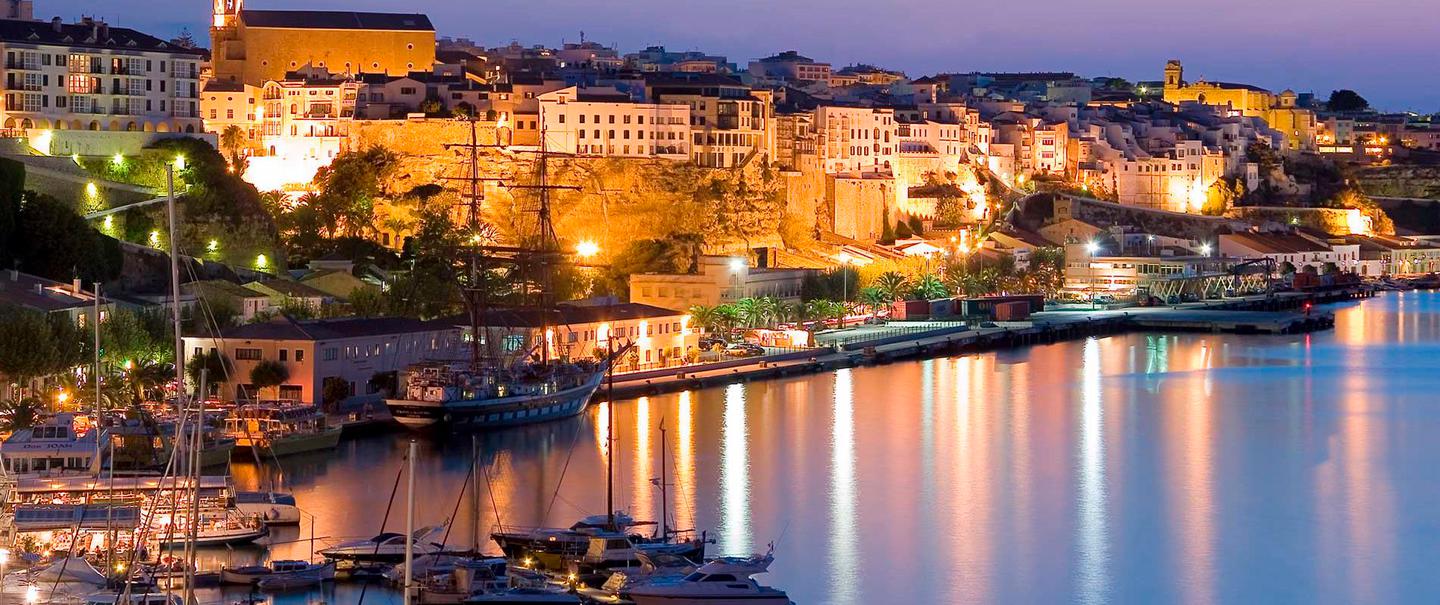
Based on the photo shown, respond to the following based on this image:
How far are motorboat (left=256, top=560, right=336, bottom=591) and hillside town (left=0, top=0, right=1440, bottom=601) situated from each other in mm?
1721

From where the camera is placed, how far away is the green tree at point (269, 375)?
2848 cm

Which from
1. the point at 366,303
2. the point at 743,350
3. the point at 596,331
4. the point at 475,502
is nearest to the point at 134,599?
the point at 475,502

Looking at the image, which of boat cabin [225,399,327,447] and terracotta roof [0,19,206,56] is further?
terracotta roof [0,19,206,56]

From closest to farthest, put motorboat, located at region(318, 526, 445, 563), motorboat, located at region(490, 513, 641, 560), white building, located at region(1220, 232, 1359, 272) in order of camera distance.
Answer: motorboat, located at region(318, 526, 445, 563) → motorboat, located at region(490, 513, 641, 560) → white building, located at region(1220, 232, 1359, 272)

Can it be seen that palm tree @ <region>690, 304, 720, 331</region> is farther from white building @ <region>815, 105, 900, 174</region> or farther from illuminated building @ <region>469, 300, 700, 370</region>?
white building @ <region>815, 105, 900, 174</region>

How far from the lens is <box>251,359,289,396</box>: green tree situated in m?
28.5

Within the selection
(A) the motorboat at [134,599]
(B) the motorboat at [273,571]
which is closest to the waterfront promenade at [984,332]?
(B) the motorboat at [273,571]

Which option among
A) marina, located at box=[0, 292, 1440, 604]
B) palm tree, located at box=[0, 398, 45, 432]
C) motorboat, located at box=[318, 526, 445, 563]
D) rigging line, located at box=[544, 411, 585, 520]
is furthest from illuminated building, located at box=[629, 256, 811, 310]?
motorboat, located at box=[318, 526, 445, 563]

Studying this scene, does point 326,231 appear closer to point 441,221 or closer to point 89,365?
point 441,221

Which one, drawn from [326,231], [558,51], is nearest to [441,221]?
[326,231]

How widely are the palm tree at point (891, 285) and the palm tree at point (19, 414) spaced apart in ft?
83.7

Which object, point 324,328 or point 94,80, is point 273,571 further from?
point 94,80

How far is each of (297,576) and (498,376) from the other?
12.0 m

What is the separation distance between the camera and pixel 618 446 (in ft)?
88.4
